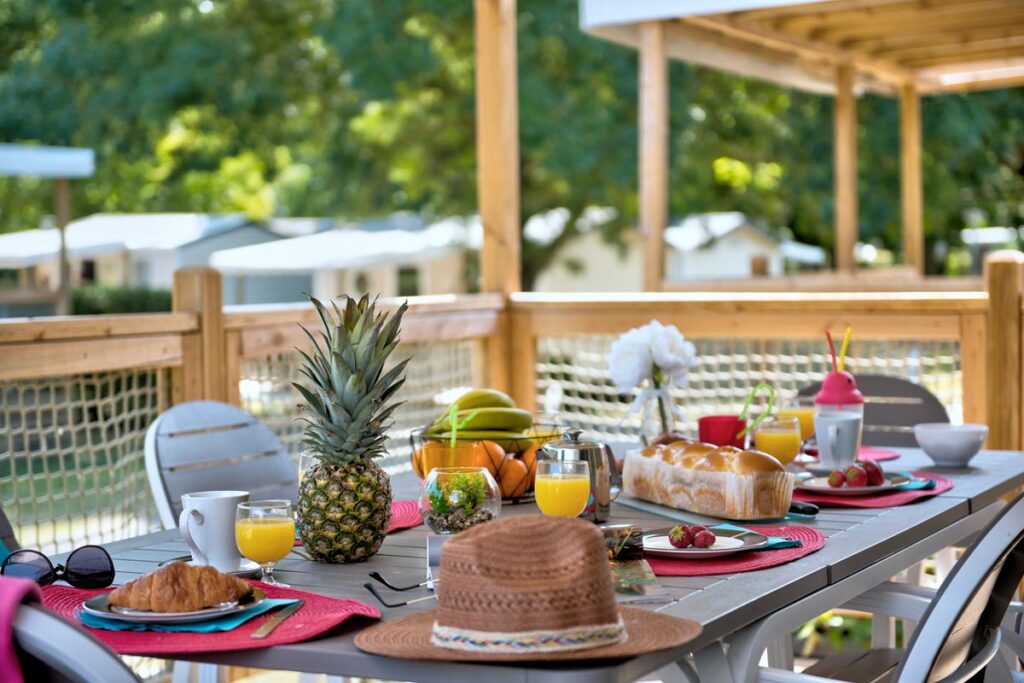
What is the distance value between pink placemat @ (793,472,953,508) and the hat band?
1125 millimetres

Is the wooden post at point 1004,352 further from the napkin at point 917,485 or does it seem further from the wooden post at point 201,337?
the wooden post at point 201,337

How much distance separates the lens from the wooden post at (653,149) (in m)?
7.29

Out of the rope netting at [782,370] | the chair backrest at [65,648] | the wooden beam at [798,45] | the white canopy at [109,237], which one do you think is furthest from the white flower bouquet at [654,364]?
the white canopy at [109,237]

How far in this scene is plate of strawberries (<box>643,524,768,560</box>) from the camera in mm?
2059

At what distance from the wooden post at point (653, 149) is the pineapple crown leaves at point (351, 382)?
5.25 m

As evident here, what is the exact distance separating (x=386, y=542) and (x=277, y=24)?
15.8 m

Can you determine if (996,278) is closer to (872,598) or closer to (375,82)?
(872,598)

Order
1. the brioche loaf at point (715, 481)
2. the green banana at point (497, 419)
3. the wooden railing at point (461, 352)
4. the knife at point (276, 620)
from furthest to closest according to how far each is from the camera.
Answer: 1. the wooden railing at point (461, 352)
2. the green banana at point (497, 419)
3. the brioche loaf at point (715, 481)
4. the knife at point (276, 620)

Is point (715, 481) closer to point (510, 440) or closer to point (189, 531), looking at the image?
point (510, 440)

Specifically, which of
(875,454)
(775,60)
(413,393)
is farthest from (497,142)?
(775,60)

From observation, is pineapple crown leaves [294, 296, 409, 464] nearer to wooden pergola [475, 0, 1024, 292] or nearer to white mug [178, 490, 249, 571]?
white mug [178, 490, 249, 571]

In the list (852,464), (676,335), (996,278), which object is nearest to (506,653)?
(852,464)

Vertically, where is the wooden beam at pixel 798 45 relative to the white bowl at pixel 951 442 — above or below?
above

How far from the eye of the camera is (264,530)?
77.6 inches
